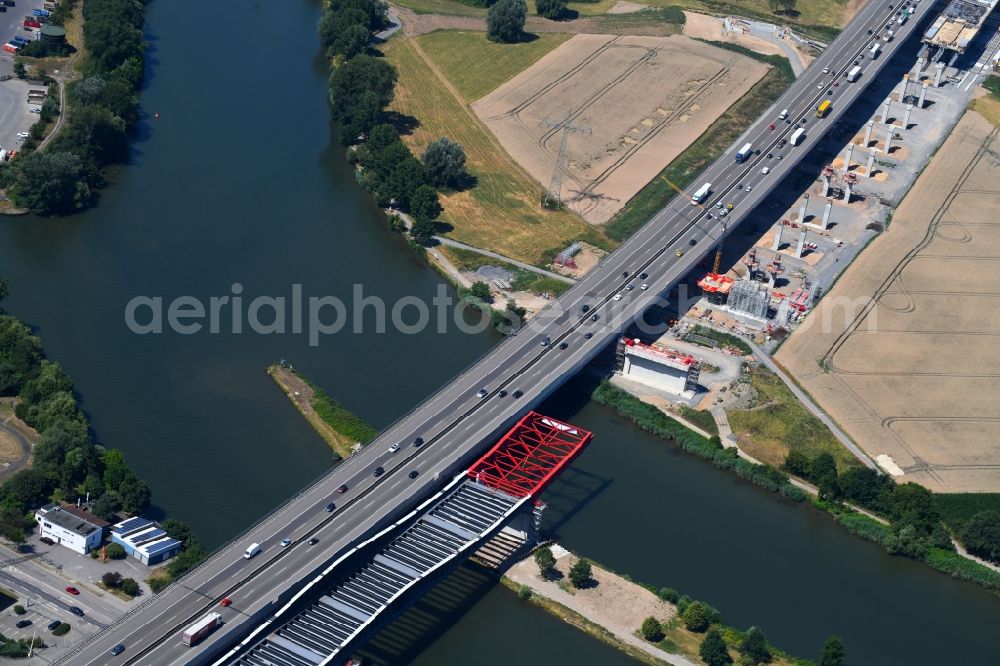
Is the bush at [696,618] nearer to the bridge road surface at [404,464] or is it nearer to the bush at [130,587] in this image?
the bridge road surface at [404,464]

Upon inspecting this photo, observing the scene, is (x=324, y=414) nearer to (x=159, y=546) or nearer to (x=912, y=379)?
(x=159, y=546)

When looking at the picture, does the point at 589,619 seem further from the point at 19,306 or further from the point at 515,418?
the point at 19,306

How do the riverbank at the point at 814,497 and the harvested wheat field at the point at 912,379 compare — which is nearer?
the riverbank at the point at 814,497

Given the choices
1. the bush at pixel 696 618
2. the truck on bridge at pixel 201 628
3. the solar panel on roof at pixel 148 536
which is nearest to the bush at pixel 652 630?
the bush at pixel 696 618

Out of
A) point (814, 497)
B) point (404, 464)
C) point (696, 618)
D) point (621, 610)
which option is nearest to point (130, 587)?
point (404, 464)

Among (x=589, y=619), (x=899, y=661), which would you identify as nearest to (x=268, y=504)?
(x=589, y=619)

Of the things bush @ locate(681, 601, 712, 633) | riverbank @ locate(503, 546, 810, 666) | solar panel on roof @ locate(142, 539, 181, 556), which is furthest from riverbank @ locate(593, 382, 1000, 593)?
solar panel on roof @ locate(142, 539, 181, 556)

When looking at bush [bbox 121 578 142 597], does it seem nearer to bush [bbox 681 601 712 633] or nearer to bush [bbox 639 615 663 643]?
bush [bbox 639 615 663 643]
